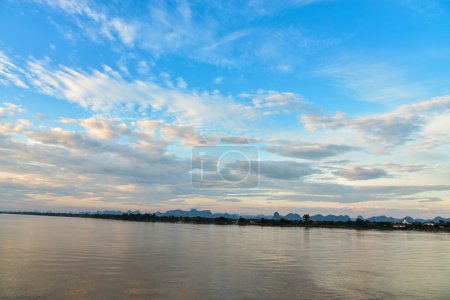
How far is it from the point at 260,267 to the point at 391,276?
12.0 m

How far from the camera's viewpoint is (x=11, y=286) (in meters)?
24.5

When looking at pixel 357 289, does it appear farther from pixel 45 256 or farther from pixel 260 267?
pixel 45 256

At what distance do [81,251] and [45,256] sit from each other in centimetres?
608

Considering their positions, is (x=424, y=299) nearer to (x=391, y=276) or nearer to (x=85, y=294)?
(x=391, y=276)

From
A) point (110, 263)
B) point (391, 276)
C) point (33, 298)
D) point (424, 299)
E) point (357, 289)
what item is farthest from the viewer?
point (110, 263)

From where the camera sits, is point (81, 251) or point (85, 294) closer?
point (85, 294)

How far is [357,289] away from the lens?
2767cm

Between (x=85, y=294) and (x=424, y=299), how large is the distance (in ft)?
72.3

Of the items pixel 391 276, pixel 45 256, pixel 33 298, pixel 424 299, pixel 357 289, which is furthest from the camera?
pixel 45 256

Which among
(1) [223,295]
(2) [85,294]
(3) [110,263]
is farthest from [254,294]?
(3) [110,263]

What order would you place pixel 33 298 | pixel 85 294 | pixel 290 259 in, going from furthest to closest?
pixel 290 259, pixel 85 294, pixel 33 298

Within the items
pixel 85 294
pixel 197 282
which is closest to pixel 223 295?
pixel 197 282

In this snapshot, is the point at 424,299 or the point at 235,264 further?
the point at 235,264

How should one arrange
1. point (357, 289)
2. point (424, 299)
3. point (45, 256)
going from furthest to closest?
point (45, 256)
point (357, 289)
point (424, 299)
